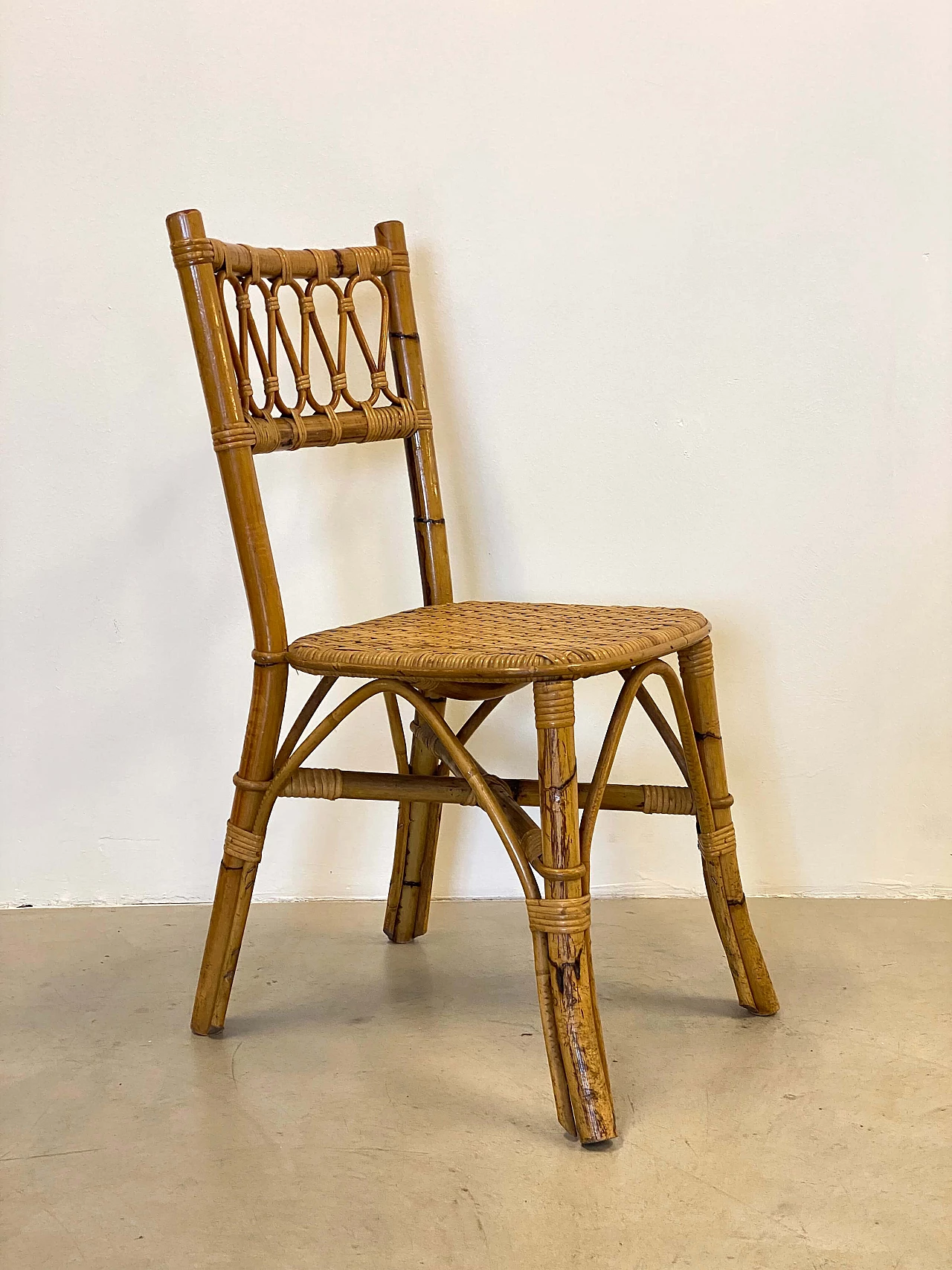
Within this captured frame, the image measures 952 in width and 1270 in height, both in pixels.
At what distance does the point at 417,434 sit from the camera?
5.12 feet

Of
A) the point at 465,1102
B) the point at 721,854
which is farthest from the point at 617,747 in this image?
the point at 465,1102

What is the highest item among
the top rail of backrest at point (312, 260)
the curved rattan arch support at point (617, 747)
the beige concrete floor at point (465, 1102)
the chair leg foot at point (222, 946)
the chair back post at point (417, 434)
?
the top rail of backrest at point (312, 260)

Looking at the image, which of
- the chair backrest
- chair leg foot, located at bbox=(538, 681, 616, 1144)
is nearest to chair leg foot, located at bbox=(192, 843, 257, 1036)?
the chair backrest

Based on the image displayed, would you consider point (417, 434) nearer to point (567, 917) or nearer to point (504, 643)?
point (504, 643)

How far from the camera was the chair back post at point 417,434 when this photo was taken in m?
1.56

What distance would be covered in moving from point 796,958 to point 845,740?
332 mm

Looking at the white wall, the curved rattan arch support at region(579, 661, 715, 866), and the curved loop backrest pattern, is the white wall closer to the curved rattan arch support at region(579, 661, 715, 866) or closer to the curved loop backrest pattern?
the curved loop backrest pattern

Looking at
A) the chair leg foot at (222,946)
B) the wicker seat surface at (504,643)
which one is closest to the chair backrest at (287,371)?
the wicker seat surface at (504,643)

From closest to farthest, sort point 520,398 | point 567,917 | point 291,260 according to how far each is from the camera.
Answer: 1. point 567,917
2. point 291,260
3. point 520,398

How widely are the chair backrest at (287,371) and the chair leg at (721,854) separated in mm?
355

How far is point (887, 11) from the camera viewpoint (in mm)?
1595

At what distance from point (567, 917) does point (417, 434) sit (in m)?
0.67

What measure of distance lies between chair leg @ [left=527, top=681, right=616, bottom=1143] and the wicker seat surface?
3 cm

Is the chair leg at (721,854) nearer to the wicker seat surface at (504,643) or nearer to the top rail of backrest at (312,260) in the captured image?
the wicker seat surface at (504,643)
